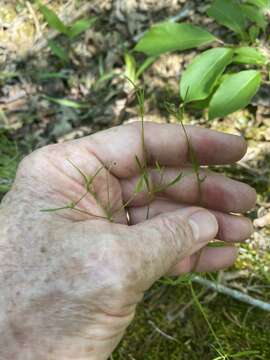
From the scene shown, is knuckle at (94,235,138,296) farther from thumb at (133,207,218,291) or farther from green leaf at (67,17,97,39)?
green leaf at (67,17,97,39)

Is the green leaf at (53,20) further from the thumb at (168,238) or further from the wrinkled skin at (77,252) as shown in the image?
the thumb at (168,238)

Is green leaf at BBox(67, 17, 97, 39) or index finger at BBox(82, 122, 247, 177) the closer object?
index finger at BBox(82, 122, 247, 177)

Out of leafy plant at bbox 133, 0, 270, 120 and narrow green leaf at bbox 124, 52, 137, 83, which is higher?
leafy plant at bbox 133, 0, 270, 120

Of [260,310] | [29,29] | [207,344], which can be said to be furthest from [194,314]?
[29,29]

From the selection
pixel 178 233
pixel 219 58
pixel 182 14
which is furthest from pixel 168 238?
pixel 182 14

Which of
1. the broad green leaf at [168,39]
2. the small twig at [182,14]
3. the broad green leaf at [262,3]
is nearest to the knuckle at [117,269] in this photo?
the broad green leaf at [168,39]

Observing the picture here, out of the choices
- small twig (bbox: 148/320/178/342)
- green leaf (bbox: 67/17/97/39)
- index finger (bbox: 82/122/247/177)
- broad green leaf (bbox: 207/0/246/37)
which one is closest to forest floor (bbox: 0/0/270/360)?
small twig (bbox: 148/320/178/342)

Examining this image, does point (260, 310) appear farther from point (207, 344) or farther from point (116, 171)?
point (116, 171)
